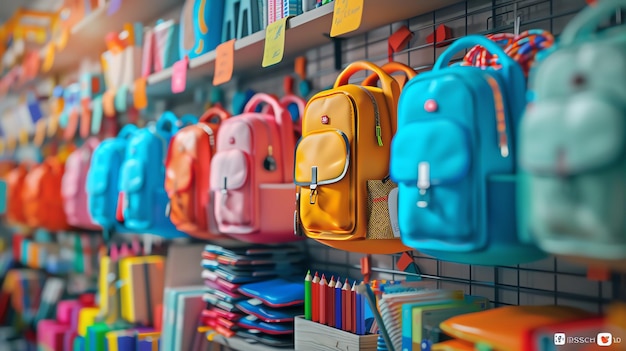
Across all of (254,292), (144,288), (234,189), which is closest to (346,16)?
(234,189)

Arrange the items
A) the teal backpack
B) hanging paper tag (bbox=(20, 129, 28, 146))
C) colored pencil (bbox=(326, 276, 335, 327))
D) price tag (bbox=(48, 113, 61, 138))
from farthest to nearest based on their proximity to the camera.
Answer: hanging paper tag (bbox=(20, 129, 28, 146)) < price tag (bbox=(48, 113, 61, 138)) < colored pencil (bbox=(326, 276, 335, 327)) < the teal backpack

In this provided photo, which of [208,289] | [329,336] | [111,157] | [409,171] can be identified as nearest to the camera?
[409,171]

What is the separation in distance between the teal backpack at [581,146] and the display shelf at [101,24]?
82.7 inches

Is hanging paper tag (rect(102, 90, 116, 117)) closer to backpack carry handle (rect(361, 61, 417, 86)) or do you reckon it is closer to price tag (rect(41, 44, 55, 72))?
price tag (rect(41, 44, 55, 72))

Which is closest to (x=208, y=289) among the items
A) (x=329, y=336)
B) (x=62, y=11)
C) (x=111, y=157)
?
(x=329, y=336)

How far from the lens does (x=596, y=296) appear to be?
1.26 m

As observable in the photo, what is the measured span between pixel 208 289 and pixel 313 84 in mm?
747

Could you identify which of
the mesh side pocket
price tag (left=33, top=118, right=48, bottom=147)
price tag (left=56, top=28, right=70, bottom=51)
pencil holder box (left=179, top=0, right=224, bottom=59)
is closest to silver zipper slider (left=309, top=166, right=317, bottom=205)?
the mesh side pocket

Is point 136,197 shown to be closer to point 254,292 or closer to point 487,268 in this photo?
point 254,292

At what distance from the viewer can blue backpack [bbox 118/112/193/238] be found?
2264 mm

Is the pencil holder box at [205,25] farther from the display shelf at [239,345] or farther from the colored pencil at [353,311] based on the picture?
the colored pencil at [353,311]

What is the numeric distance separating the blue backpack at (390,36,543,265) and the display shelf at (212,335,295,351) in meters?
0.73

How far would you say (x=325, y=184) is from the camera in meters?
1.47

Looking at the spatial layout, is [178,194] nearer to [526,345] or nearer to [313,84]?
[313,84]
